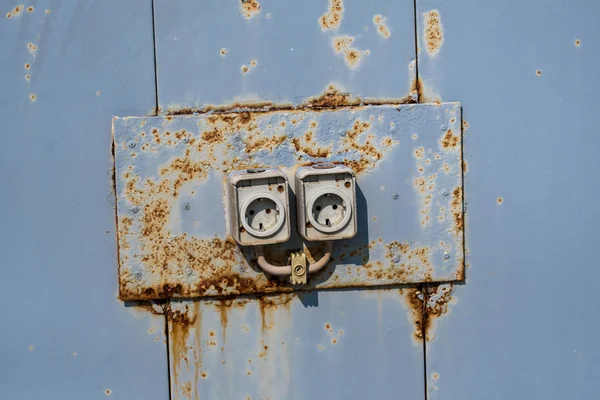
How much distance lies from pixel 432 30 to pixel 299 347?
0.72 m

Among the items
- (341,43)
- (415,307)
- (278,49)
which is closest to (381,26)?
(341,43)

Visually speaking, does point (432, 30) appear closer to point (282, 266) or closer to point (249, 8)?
point (249, 8)

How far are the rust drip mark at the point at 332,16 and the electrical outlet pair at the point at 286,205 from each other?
29 cm

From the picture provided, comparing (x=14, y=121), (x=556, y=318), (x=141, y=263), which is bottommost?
(x=556, y=318)

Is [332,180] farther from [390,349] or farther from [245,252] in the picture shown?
[390,349]

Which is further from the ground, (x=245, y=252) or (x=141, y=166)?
(x=141, y=166)

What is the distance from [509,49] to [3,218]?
109 cm

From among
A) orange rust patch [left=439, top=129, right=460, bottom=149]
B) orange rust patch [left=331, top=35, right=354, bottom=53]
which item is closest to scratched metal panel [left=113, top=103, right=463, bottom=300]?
orange rust patch [left=439, top=129, right=460, bottom=149]

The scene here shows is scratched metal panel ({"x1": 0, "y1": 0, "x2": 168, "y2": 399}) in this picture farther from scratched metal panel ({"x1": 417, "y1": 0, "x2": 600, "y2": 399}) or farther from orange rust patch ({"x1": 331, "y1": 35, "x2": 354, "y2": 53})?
scratched metal panel ({"x1": 417, "y1": 0, "x2": 600, "y2": 399})

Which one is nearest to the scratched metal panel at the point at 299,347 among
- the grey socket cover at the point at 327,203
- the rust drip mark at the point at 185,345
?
the rust drip mark at the point at 185,345

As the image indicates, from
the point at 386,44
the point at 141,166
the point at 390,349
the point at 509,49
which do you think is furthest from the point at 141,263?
the point at 509,49

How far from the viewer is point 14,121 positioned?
48.1 inches

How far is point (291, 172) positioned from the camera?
126 cm

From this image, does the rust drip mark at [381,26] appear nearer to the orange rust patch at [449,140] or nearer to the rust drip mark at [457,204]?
the orange rust patch at [449,140]
